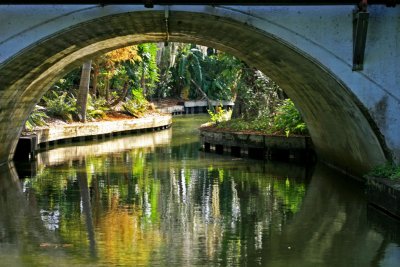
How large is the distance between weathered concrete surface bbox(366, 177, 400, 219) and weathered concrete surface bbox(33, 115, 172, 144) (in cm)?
1397

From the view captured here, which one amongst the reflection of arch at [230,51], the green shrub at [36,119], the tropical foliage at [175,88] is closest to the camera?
the reflection of arch at [230,51]

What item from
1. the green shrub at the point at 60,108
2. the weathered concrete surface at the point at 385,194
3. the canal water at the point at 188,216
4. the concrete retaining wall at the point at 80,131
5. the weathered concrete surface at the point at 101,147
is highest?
the green shrub at the point at 60,108

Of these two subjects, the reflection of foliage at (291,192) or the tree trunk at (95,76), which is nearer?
the reflection of foliage at (291,192)

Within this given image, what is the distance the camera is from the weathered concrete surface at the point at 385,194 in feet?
38.5

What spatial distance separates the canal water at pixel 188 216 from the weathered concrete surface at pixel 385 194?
200mm

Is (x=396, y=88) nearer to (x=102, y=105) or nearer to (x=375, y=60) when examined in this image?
(x=375, y=60)

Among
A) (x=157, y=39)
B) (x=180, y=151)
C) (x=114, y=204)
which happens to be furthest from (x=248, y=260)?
(x=180, y=151)

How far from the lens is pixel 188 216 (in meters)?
12.4

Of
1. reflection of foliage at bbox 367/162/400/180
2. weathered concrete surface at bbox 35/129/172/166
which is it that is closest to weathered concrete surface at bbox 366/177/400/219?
reflection of foliage at bbox 367/162/400/180

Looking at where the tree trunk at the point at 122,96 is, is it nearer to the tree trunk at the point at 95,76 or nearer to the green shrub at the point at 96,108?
the green shrub at the point at 96,108

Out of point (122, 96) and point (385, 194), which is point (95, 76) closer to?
point (122, 96)

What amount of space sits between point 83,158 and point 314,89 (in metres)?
8.85

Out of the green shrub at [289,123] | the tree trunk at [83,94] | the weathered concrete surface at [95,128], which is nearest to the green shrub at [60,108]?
the tree trunk at [83,94]

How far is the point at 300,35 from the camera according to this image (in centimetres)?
1276
